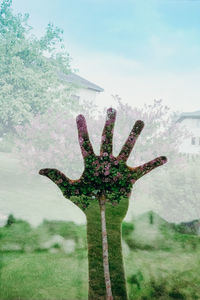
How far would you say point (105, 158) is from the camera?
4.00m

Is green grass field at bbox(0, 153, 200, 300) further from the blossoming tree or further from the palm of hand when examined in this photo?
the palm of hand

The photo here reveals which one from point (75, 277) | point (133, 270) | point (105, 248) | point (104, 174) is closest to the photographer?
point (104, 174)

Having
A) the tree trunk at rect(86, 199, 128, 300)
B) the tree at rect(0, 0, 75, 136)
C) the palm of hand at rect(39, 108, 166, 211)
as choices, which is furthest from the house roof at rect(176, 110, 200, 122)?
the palm of hand at rect(39, 108, 166, 211)

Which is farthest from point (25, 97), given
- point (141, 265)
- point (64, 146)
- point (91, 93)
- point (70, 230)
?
point (141, 265)

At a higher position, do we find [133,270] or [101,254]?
[101,254]

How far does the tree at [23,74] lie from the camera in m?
16.8

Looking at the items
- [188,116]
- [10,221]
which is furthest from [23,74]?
[188,116]

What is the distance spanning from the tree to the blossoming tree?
41.8 feet

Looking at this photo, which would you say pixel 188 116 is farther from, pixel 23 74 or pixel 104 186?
pixel 104 186

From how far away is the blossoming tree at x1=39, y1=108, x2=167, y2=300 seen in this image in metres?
3.97

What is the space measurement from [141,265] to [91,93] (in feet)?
75.2

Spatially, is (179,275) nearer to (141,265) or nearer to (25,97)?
(141,265)

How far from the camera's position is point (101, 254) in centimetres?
459

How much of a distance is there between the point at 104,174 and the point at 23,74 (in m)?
14.5
